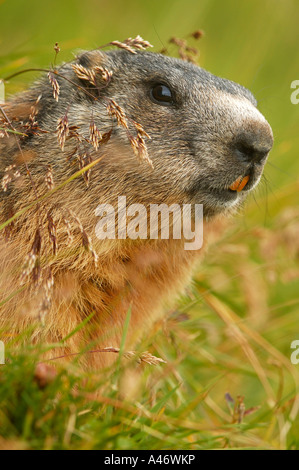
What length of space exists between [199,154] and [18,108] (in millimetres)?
1235

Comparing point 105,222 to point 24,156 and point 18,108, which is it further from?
point 18,108

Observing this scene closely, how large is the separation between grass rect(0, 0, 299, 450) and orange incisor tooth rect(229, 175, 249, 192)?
0.98m

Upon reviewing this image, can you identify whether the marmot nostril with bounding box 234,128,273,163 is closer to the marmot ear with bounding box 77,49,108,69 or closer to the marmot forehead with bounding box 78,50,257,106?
the marmot forehead with bounding box 78,50,257,106

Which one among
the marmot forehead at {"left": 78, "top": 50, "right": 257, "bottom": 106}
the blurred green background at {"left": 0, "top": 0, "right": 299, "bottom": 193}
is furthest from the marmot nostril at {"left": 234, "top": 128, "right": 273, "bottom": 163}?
the blurred green background at {"left": 0, "top": 0, "right": 299, "bottom": 193}

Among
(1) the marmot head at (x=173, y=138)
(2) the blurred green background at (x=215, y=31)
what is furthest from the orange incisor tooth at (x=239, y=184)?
(2) the blurred green background at (x=215, y=31)

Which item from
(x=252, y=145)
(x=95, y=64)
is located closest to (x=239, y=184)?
(x=252, y=145)

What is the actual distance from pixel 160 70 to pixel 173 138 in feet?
1.81

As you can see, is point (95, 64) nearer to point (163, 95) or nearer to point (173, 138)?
point (163, 95)

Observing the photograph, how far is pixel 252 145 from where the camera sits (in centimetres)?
322

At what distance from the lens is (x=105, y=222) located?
3.33 m

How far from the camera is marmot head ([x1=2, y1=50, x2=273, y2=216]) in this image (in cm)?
325

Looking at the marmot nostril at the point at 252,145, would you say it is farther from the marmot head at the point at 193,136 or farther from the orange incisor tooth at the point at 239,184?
the orange incisor tooth at the point at 239,184

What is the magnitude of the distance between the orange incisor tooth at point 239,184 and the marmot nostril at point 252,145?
111 mm

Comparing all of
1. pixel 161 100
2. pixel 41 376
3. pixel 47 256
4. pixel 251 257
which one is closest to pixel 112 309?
pixel 47 256
